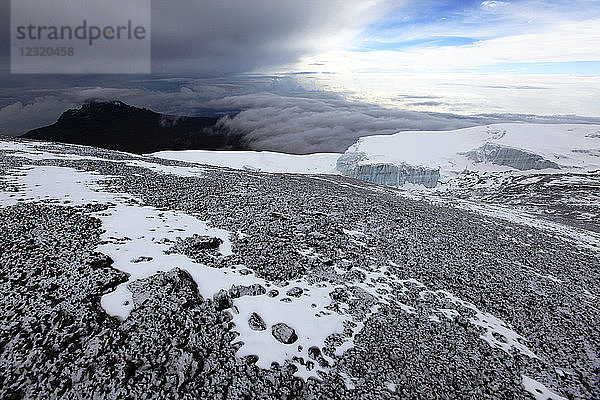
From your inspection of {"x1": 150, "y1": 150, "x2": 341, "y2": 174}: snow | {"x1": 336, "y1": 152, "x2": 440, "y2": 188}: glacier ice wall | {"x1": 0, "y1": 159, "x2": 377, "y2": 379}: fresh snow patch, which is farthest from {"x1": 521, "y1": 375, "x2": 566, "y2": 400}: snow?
{"x1": 150, "y1": 150, "x2": 341, "y2": 174}: snow

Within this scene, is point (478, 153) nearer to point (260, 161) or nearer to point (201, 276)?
point (260, 161)

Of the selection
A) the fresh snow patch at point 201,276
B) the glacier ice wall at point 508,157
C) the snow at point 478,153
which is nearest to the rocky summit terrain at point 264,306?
the fresh snow patch at point 201,276

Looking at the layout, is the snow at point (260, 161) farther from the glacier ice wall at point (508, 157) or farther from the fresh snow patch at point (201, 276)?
the fresh snow patch at point (201, 276)

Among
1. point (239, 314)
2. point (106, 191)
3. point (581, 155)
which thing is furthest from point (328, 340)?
point (581, 155)

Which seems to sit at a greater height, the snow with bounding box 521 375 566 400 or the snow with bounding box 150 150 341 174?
the snow with bounding box 150 150 341 174

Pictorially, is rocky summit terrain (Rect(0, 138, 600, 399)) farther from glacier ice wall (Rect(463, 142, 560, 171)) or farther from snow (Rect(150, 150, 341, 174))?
glacier ice wall (Rect(463, 142, 560, 171))

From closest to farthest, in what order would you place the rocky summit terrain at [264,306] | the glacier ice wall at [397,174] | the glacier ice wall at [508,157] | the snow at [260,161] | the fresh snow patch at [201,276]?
the rocky summit terrain at [264,306]
the fresh snow patch at [201,276]
the glacier ice wall at [508,157]
the glacier ice wall at [397,174]
the snow at [260,161]
